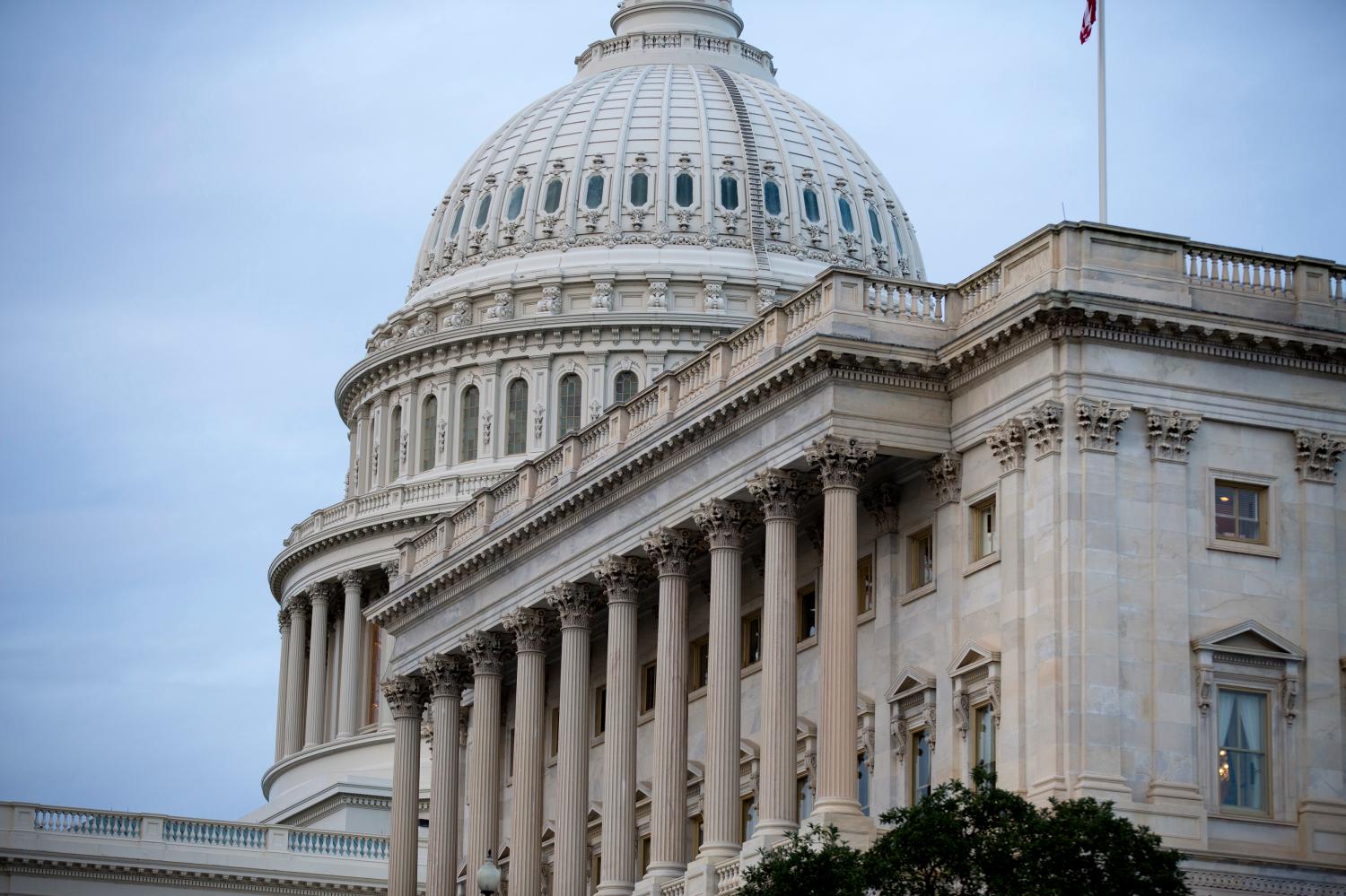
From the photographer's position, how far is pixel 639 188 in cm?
12912

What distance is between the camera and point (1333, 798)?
2483 inches

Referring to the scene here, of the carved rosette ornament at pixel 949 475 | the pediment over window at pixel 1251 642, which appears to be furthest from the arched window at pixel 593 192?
the pediment over window at pixel 1251 642

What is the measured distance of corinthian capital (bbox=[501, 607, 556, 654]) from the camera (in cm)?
8156

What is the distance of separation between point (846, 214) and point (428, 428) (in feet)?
63.8

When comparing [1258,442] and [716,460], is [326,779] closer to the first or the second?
[716,460]

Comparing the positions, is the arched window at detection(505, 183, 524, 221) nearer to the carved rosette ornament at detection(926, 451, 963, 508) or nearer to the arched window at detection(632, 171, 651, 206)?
the arched window at detection(632, 171, 651, 206)

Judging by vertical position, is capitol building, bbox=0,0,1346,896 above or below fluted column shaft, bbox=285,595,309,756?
below

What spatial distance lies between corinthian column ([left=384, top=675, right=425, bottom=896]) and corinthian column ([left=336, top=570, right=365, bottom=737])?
131 feet

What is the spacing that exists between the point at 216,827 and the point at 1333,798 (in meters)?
55.1

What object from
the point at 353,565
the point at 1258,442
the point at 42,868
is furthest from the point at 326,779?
the point at 1258,442

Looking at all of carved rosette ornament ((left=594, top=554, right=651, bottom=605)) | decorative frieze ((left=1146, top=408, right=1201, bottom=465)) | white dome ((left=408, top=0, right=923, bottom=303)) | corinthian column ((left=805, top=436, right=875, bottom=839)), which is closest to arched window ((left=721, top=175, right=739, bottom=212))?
white dome ((left=408, top=0, right=923, bottom=303))

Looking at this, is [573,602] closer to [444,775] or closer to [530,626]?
[530,626]

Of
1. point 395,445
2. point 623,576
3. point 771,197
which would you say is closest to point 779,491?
point 623,576

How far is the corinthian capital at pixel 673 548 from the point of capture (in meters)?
73.8
